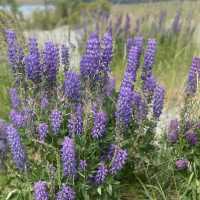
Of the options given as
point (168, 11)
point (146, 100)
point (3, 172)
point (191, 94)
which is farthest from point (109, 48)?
point (168, 11)

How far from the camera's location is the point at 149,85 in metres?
3.54

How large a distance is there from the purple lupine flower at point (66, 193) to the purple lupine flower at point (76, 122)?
0.36m

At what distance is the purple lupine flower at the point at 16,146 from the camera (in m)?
3.05

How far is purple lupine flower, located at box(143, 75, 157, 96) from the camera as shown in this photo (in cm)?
353

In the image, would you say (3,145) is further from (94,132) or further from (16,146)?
(94,132)

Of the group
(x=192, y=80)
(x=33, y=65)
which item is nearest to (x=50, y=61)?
(x=33, y=65)

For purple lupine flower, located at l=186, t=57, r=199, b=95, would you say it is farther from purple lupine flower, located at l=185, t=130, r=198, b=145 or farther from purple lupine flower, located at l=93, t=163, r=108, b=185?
purple lupine flower, located at l=93, t=163, r=108, b=185

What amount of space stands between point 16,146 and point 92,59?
0.76 metres

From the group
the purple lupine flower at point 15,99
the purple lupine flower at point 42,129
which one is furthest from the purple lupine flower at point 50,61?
the purple lupine flower at point 15,99

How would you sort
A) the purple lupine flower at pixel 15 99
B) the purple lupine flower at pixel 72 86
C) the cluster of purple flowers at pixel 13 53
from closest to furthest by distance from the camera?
the purple lupine flower at pixel 72 86 < the cluster of purple flowers at pixel 13 53 < the purple lupine flower at pixel 15 99

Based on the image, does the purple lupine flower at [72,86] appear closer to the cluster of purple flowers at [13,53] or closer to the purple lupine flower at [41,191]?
the cluster of purple flowers at [13,53]

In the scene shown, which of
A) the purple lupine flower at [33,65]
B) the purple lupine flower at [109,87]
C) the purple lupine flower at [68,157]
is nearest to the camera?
the purple lupine flower at [68,157]

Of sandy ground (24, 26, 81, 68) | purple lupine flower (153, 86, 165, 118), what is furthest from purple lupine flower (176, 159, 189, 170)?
sandy ground (24, 26, 81, 68)

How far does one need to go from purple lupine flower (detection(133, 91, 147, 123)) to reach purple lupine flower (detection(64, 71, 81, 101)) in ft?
1.39
